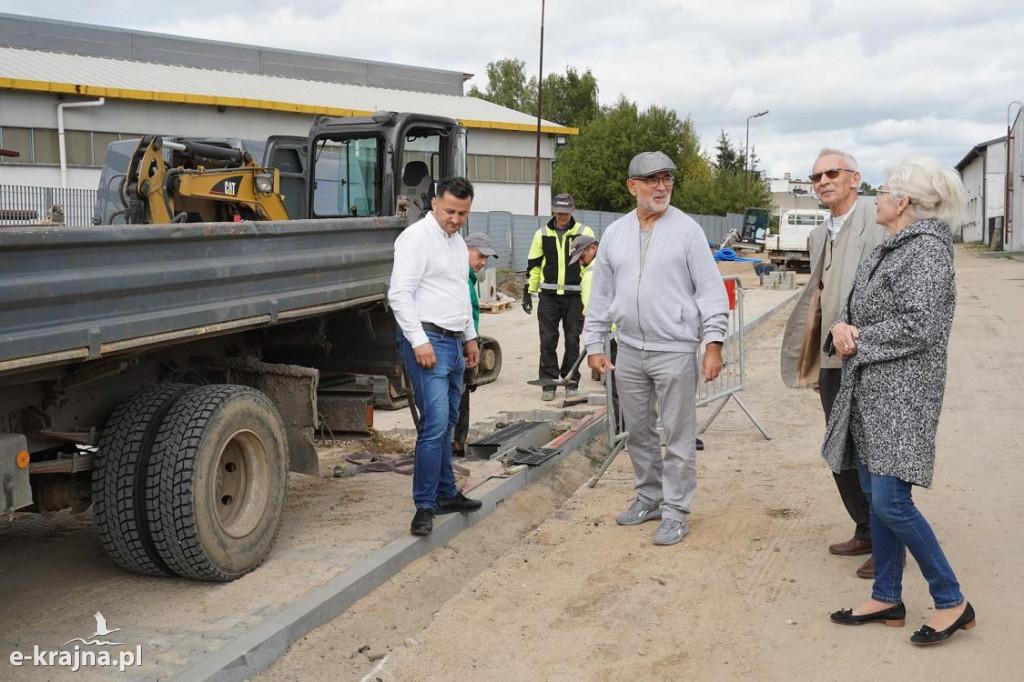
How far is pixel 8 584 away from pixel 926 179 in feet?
15.1

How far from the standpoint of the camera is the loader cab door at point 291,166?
10969mm

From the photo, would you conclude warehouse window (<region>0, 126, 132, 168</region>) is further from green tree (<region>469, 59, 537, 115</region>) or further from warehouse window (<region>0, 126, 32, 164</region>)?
green tree (<region>469, 59, 537, 115</region>)

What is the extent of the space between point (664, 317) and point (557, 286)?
4.88 metres

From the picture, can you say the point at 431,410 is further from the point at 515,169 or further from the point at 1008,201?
the point at 1008,201

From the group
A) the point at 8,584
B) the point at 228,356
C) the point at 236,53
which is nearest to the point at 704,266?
the point at 228,356

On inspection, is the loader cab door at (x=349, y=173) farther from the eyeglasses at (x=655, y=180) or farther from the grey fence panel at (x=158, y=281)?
the eyeglasses at (x=655, y=180)

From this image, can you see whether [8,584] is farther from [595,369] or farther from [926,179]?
[926,179]

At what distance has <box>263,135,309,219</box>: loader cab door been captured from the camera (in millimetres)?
10969

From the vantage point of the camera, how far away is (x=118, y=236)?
167 inches

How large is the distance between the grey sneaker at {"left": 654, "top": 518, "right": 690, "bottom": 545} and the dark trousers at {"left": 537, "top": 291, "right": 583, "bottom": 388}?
16.0 feet

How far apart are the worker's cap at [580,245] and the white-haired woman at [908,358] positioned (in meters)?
5.50

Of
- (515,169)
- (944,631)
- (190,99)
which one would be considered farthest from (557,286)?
(515,169)

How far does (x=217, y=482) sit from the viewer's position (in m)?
5.17

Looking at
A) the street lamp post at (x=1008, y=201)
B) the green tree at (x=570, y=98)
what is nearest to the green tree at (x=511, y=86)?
the green tree at (x=570, y=98)
